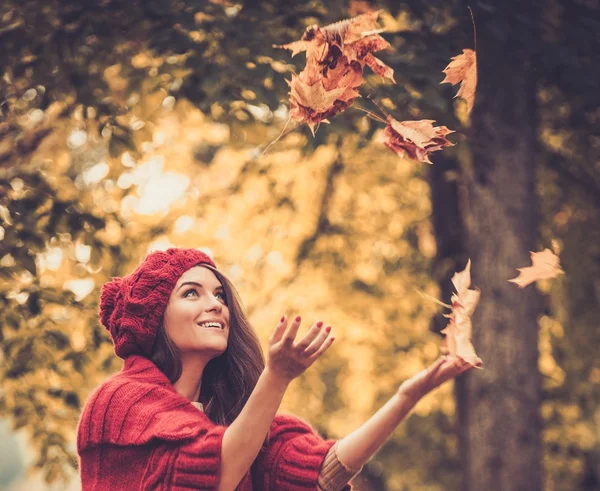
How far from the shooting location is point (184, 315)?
114 inches

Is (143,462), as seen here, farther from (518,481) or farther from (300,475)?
(518,481)

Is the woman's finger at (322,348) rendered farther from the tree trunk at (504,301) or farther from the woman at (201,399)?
the tree trunk at (504,301)

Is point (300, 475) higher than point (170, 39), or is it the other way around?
point (170, 39)

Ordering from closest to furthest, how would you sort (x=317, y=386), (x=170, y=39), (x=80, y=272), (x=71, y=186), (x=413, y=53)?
(x=170, y=39), (x=413, y=53), (x=80, y=272), (x=71, y=186), (x=317, y=386)

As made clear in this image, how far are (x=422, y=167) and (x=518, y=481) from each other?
2966 millimetres

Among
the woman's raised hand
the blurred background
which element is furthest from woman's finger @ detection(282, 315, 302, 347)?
the blurred background

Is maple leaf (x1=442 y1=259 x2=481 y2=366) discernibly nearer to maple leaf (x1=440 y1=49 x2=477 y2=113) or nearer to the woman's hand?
the woman's hand

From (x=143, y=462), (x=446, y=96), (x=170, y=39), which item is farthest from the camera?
(x=446, y=96)

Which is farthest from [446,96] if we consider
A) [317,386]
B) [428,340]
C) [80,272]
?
[317,386]

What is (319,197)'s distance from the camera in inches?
291

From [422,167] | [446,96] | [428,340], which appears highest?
[446,96]

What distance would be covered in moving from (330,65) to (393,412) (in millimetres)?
1132

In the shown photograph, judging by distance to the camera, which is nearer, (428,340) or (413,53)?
(413,53)

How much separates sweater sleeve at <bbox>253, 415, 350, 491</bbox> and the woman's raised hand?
54cm
